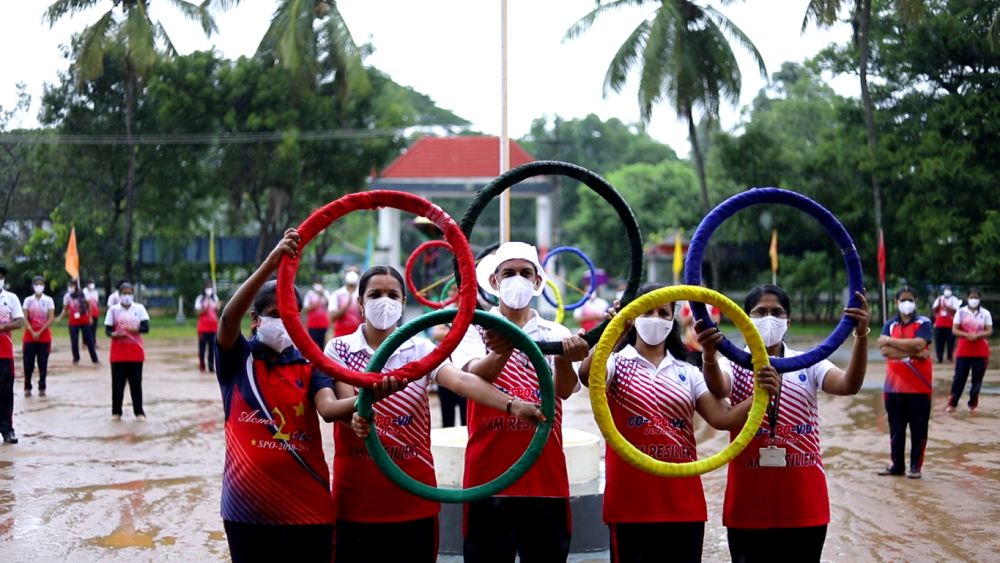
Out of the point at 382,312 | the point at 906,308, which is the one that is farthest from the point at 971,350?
the point at 382,312

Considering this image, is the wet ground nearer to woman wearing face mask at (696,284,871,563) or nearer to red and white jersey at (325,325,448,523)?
woman wearing face mask at (696,284,871,563)

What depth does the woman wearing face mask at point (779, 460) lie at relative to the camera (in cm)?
470

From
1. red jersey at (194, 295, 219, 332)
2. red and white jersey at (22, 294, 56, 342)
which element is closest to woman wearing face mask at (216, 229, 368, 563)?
red and white jersey at (22, 294, 56, 342)

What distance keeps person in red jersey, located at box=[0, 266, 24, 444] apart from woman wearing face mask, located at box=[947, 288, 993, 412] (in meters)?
12.7

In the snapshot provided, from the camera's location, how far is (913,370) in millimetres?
10008

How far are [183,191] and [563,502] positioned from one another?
37.3 metres

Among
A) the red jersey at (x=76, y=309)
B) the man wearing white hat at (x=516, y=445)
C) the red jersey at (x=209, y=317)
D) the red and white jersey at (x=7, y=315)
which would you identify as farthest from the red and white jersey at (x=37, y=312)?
the man wearing white hat at (x=516, y=445)

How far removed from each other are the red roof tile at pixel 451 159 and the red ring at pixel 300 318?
3365 centimetres

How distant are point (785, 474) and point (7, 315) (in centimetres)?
1005

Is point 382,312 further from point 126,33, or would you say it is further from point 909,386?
point 126,33

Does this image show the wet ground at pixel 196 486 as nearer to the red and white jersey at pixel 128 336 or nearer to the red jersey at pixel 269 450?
the red and white jersey at pixel 128 336

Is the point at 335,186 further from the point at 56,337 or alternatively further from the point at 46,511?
the point at 46,511

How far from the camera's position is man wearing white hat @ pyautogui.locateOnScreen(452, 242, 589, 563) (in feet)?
15.5

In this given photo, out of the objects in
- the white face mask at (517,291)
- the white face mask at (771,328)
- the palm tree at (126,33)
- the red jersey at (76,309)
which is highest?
the palm tree at (126,33)
